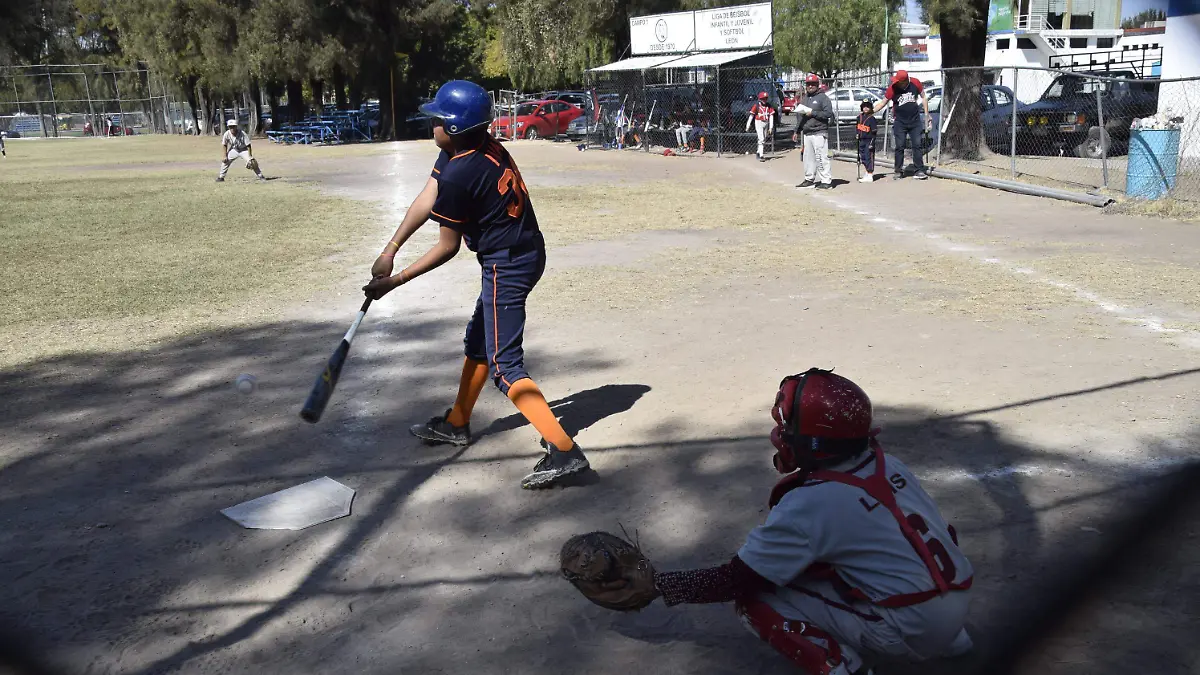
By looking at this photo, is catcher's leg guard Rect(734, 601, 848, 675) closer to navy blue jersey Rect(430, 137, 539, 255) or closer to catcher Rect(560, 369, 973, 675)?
catcher Rect(560, 369, 973, 675)

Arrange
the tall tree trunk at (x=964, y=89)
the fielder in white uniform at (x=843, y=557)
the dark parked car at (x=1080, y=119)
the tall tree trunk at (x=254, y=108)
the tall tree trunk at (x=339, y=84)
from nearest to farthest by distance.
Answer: the fielder in white uniform at (x=843, y=557) → the tall tree trunk at (x=964, y=89) → the dark parked car at (x=1080, y=119) → the tall tree trunk at (x=339, y=84) → the tall tree trunk at (x=254, y=108)

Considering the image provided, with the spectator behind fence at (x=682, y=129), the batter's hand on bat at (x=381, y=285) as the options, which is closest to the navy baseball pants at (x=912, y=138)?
the spectator behind fence at (x=682, y=129)

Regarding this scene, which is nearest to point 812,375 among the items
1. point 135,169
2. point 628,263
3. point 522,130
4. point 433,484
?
point 433,484

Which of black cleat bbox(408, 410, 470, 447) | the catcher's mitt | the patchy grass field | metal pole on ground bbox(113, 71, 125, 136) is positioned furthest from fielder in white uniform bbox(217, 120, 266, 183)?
metal pole on ground bbox(113, 71, 125, 136)

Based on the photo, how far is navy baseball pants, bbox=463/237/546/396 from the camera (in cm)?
461

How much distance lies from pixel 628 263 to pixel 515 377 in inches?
238

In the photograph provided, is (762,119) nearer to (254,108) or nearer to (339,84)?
(339,84)

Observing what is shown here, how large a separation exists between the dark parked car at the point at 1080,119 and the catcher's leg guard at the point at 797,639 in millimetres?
19152

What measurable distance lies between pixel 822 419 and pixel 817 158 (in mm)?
15616

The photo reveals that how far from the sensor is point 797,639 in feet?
9.48

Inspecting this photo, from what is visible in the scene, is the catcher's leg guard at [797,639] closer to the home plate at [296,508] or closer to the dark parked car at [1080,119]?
the home plate at [296,508]

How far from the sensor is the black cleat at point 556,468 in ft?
14.9

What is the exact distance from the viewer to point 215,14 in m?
41.5

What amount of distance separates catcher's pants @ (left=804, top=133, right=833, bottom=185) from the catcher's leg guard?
603 inches
